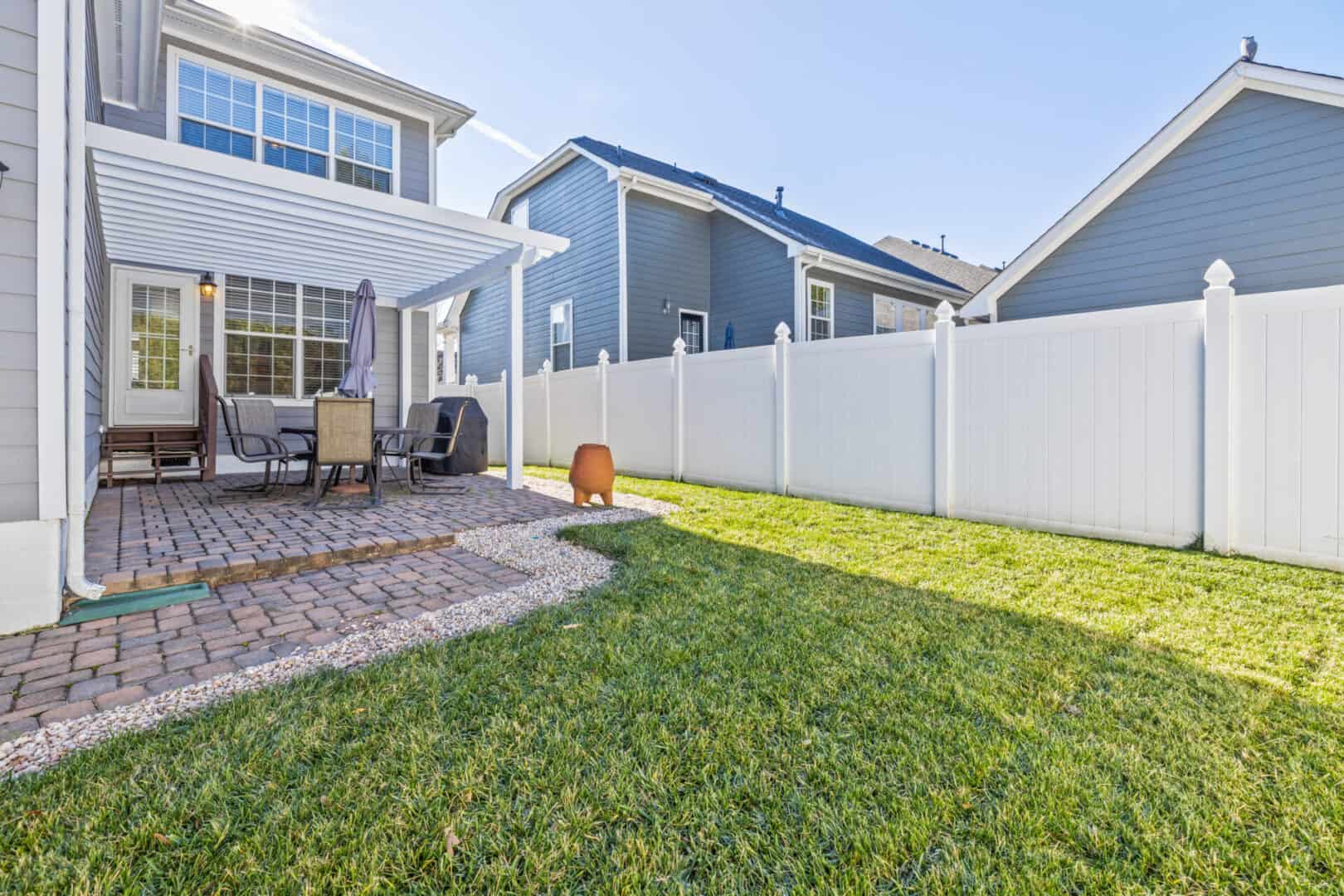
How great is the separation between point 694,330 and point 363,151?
21.1ft

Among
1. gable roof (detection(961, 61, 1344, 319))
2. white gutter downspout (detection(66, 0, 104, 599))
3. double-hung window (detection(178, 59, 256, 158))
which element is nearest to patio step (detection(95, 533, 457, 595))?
white gutter downspout (detection(66, 0, 104, 599))

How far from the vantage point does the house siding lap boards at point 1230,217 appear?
610 centimetres

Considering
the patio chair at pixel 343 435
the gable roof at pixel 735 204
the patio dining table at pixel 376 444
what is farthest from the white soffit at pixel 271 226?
the gable roof at pixel 735 204

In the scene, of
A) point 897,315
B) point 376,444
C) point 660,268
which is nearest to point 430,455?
point 376,444

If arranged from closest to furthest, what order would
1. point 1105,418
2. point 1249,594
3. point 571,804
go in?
point 571,804, point 1249,594, point 1105,418

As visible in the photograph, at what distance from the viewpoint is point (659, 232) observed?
1125cm

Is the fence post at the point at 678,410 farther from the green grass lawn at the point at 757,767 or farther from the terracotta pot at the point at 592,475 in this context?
the green grass lawn at the point at 757,767

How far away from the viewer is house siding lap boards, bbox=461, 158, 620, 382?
36.5 feet

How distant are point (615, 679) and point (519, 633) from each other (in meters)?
0.67

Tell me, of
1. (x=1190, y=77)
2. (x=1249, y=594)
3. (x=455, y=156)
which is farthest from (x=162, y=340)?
(x=1190, y=77)

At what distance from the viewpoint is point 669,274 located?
11.4m

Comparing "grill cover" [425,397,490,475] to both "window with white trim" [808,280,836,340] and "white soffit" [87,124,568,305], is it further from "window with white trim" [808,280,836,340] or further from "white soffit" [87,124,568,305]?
"window with white trim" [808,280,836,340]

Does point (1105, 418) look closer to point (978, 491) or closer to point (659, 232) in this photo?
point (978, 491)

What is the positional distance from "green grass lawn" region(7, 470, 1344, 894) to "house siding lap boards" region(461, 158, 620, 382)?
8124mm
